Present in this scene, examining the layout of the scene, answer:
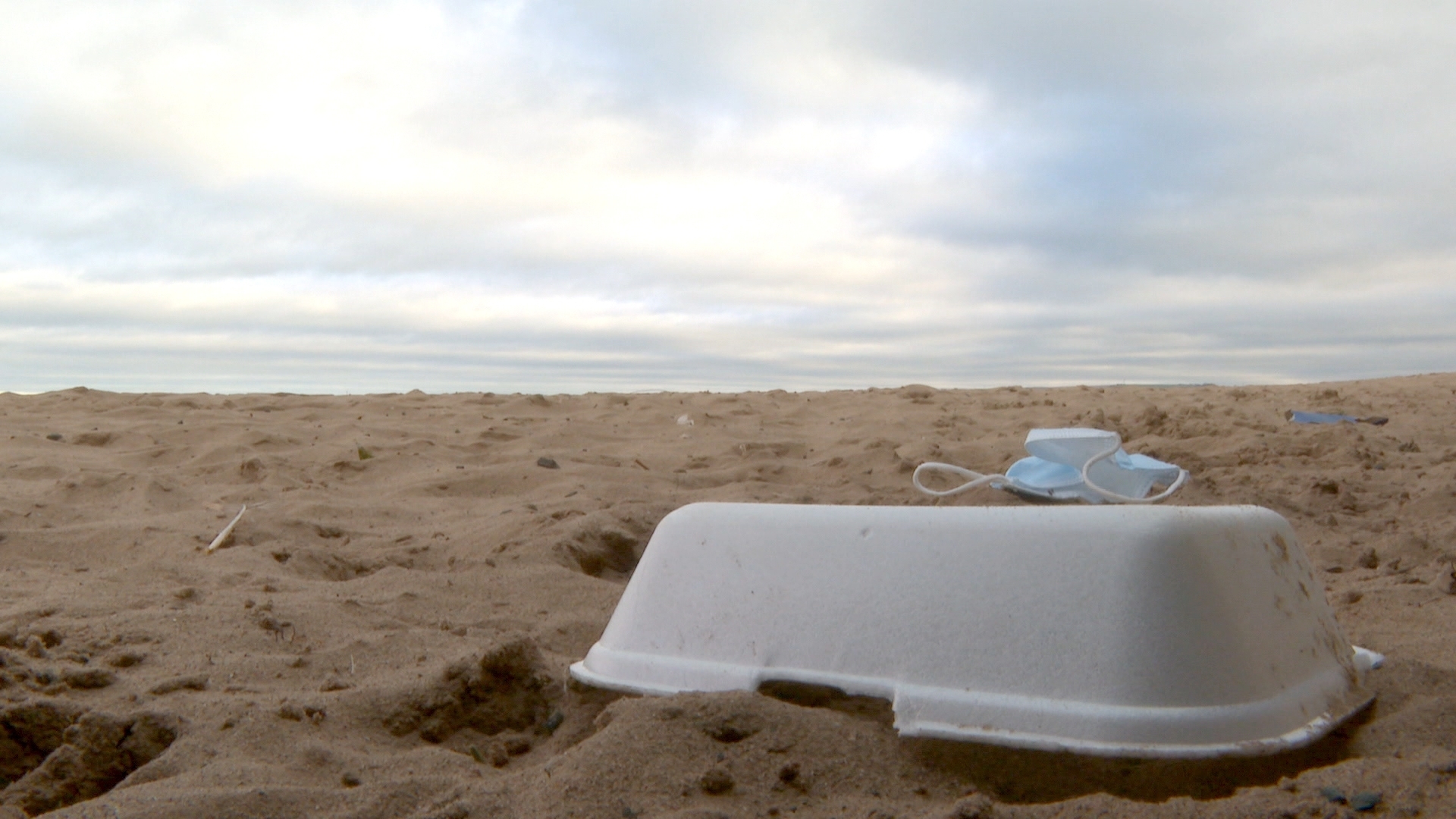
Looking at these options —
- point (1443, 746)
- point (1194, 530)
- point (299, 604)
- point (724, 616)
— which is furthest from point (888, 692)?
point (299, 604)

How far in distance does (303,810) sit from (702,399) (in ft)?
21.7

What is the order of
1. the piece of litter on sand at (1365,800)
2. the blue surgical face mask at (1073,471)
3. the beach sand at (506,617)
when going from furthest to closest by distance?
the blue surgical face mask at (1073,471) < the beach sand at (506,617) < the piece of litter on sand at (1365,800)

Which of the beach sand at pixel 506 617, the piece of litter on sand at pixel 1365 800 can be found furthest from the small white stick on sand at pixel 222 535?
the piece of litter on sand at pixel 1365 800

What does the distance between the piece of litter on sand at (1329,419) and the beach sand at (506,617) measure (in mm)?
114

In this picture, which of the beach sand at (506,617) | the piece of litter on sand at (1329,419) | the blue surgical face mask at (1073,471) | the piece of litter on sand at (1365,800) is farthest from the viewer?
the piece of litter on sand at (1329,419)

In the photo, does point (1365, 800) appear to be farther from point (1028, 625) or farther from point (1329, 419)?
point (1329, 419)

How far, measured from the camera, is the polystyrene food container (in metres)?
1.39

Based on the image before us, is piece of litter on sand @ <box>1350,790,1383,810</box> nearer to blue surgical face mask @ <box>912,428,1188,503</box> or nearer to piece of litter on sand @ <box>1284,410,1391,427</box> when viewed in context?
blue surgical face mask @ <box>912,428,1188,503</box>

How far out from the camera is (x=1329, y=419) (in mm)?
5062

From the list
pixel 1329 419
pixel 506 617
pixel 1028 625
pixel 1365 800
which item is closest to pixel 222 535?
pixel 506 617

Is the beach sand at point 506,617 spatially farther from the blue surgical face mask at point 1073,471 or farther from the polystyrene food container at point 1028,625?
the blue surgical face mask at point 1073,471

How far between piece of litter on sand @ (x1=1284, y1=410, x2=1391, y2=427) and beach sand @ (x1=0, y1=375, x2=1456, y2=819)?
11cm

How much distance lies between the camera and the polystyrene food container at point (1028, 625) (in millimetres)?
1391

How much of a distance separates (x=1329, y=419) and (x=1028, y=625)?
450cm
